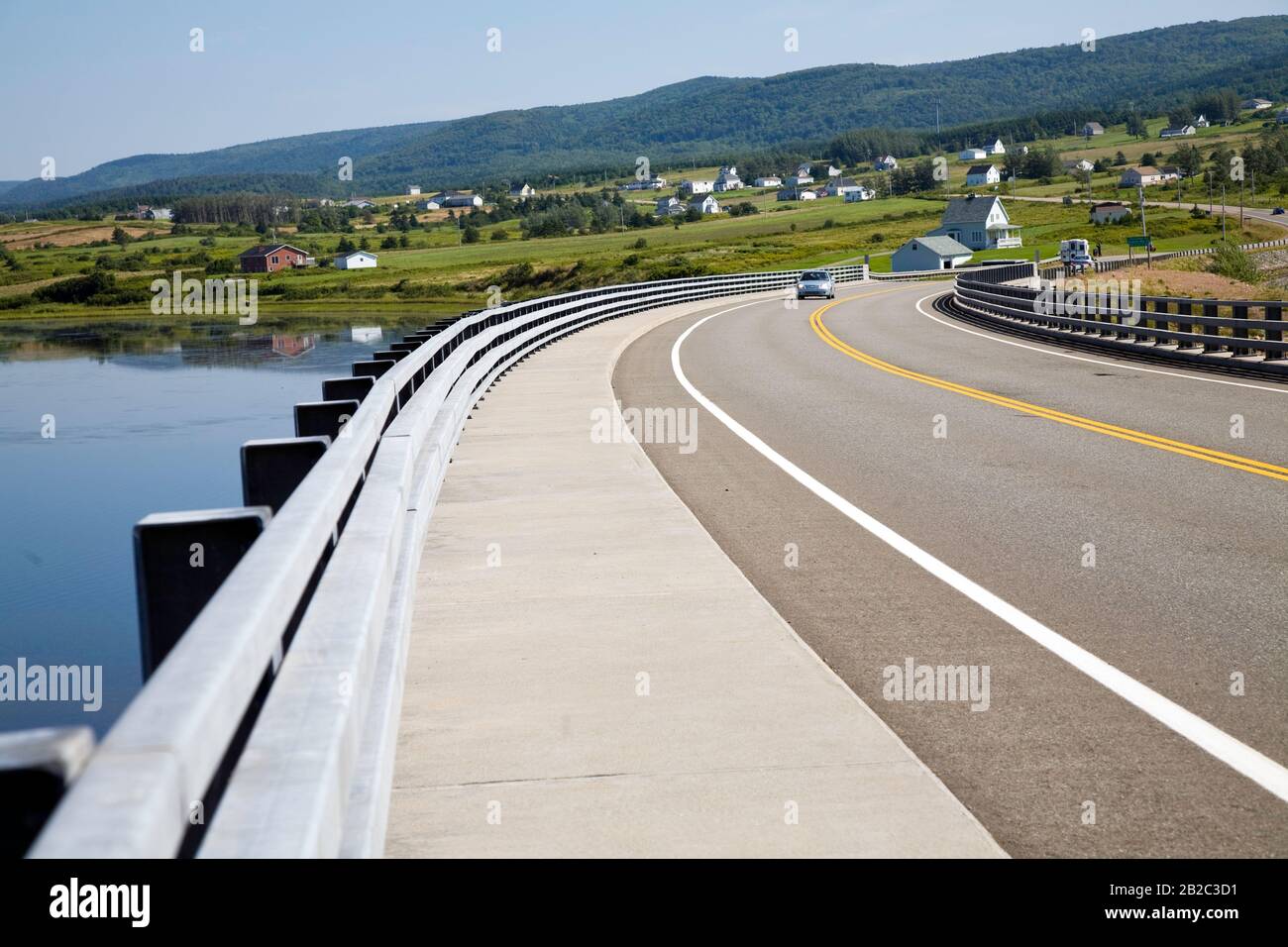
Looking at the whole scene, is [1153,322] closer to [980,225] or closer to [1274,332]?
[1274,332]

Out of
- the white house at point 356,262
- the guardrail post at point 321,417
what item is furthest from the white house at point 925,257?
the guardrail post at point 321,417

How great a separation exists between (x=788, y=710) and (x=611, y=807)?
52.8 inches

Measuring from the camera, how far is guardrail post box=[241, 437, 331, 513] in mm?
6164

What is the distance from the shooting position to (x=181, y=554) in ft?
13.7

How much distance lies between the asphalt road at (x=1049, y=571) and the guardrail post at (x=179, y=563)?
2654mm

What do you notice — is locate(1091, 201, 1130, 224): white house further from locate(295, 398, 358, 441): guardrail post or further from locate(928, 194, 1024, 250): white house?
locate(295, 398, 358, 441): guardrail post

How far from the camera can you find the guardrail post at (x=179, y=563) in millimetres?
4062

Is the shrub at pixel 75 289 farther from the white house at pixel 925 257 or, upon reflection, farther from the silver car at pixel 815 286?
the silver car at pixel 815 286

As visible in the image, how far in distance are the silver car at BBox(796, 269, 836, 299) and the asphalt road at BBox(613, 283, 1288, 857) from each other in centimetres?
3792

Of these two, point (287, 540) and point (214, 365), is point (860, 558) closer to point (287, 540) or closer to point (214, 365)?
point (287, 540)

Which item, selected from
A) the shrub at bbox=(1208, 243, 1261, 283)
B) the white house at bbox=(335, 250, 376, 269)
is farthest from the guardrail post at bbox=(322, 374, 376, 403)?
the white house at bbox=(335, 250, 376, 269)

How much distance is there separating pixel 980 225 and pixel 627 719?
5782 inches

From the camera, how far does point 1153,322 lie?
31391 millimetres
